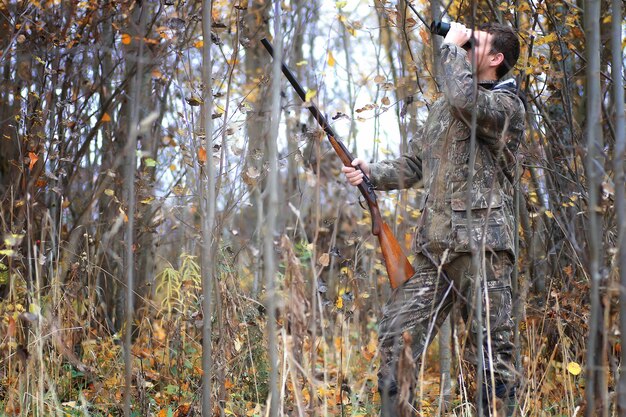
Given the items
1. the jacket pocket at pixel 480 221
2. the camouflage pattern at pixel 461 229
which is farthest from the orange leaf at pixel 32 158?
the jacket pocket at pixel 480 221

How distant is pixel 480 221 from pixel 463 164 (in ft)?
0.83

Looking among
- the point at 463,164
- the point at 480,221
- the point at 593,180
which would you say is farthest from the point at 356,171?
the point at 593,180

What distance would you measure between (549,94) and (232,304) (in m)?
2.48

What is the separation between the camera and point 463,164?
3102mm

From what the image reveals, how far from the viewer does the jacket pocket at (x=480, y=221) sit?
9.93ft

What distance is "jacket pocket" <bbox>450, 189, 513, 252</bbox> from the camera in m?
3.03

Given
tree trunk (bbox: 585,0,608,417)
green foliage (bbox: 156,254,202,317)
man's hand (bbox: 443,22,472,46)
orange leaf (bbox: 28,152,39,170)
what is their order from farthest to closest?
green foliage (bbox: 156,254,202,317), orange leaf (bbox: 28,152,39,170), man's hand (bbox: 443,22,472,46), tree trunk (bbox: 585,0,608,417)

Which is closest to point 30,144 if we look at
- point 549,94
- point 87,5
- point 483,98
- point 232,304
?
point 87,5

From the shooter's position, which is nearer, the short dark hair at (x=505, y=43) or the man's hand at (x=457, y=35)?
the man's hand at (x=457, y=35)

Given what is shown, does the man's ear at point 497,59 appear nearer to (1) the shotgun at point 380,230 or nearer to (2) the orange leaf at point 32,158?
(1) the shotgun at point 380,230

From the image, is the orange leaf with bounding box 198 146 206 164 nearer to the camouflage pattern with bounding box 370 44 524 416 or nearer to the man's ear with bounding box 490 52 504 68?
the camouflage pattern with bounding box 370 44 524 416

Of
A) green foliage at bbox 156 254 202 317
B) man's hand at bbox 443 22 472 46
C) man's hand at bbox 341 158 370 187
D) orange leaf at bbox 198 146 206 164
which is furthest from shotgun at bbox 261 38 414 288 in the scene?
green foliage at bbox 156 254 202 317

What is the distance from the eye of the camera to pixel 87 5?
14.2 ft

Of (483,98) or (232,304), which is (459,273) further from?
(232,304)
